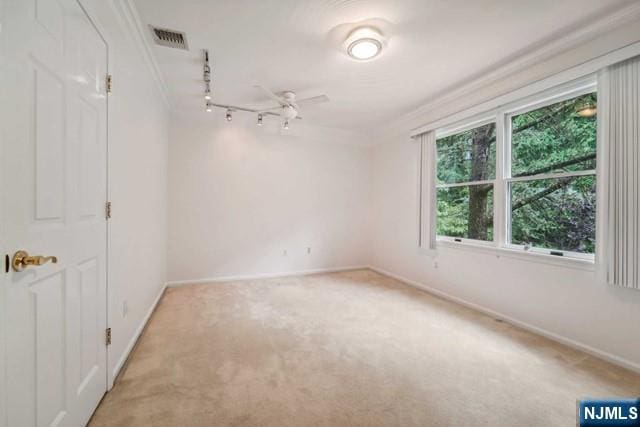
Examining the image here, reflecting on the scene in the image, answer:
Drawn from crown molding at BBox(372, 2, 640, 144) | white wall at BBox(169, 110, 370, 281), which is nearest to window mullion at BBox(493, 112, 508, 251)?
crown molding at BBox(372, 2, 640, 144)

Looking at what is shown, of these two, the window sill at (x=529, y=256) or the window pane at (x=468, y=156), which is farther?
the window pane at (x=468, y=156)

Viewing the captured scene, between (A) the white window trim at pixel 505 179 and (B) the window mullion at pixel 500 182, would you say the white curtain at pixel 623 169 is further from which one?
(B) the window mullion at pixel 500 182

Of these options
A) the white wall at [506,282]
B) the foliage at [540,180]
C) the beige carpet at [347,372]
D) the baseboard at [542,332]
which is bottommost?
the beige carpet at [347,372]

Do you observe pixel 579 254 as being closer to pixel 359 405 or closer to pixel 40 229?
pixel 359 405

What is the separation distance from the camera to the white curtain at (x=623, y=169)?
6.68 ft

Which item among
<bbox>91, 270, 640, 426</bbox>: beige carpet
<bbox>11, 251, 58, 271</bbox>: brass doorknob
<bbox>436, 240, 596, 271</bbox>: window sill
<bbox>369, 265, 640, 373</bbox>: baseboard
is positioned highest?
<bbox>11, 251, 58, 271</bbox>: brass doorknob

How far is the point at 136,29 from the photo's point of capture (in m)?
2.21

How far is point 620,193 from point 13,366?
3.78 metres

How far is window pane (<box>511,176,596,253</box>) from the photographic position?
2.45 metres

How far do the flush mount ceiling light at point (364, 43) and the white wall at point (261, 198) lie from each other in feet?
8.00

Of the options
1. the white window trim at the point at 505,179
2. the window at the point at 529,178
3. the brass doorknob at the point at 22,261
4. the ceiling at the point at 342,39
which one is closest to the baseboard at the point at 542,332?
the white window trim at the point at 505,179

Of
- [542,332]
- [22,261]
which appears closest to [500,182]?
[542,332]

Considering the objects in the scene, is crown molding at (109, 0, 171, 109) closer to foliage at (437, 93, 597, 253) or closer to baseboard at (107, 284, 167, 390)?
baseboard at (107, 284, 167, 390)

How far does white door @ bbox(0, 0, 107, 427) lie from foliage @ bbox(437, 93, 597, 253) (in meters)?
3.85
